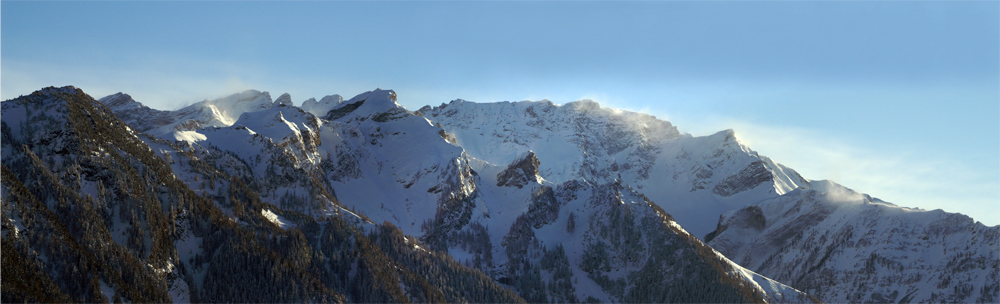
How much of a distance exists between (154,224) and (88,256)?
73.1ft

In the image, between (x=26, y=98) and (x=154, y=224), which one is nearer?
(x=154, y=224)

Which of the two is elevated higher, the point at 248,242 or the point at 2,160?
the point at 2,160

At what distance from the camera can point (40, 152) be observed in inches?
7062

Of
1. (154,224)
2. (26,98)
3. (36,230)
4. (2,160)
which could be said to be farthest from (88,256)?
(26,98)

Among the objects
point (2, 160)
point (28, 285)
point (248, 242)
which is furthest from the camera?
point (248, 242)

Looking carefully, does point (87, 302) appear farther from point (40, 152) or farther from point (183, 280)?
point (40, 152)

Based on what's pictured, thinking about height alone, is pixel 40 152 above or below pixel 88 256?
above

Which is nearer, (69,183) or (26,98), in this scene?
(69,183)

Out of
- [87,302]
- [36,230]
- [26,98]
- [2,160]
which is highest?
[26,98]

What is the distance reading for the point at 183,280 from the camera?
17925 cm

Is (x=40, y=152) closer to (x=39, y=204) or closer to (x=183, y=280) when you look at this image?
(x=39, y=204)

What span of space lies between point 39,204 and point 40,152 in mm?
23350

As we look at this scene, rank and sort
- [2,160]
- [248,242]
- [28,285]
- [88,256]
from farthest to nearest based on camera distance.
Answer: [248,242] < [2,160] < [88,256] < [28,285]

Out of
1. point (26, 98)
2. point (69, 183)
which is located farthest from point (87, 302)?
point (26, 98)
